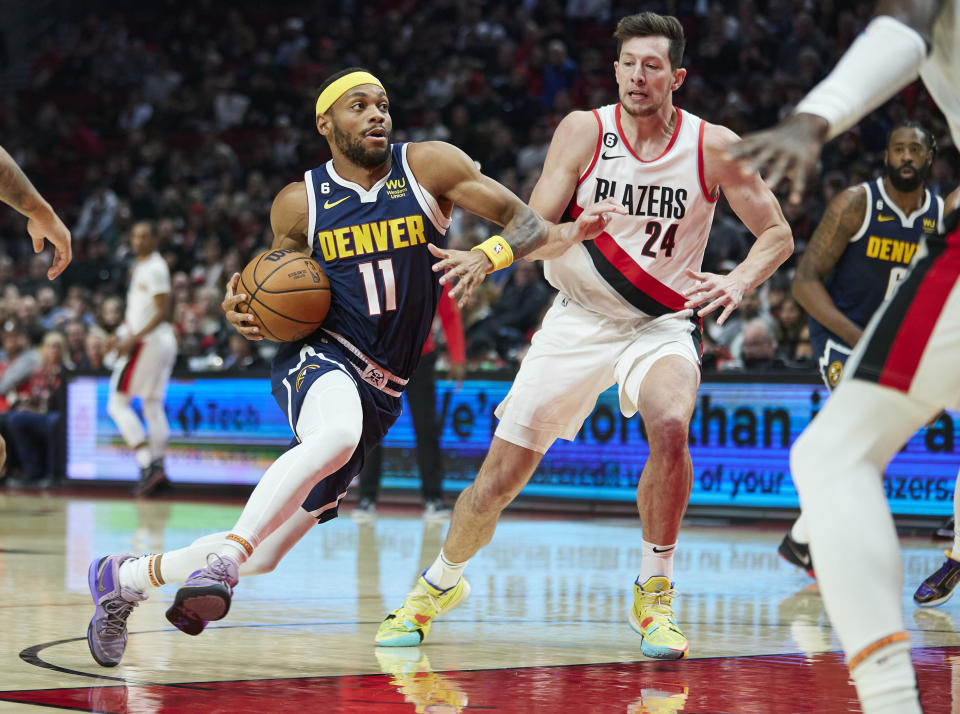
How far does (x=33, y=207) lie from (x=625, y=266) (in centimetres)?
213

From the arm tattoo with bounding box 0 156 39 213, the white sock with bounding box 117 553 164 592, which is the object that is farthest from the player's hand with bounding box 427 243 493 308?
the arm tattoo with bounding box 0 156 39 213

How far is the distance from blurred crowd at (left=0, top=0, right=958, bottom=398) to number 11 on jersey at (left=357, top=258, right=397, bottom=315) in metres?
5.89

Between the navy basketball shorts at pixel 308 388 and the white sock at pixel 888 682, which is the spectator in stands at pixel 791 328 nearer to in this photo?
the navy basketball shorts at pixel 308 388

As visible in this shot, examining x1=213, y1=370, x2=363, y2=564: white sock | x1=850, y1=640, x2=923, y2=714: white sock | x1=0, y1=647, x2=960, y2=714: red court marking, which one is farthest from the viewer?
x1=213, y1=370, x2=363, y2=564: white sock

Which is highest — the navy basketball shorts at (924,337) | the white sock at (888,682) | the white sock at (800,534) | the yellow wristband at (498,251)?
the yellow wristband at (498,251)

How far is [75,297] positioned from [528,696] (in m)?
13.6

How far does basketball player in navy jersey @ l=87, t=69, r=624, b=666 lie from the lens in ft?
14.6

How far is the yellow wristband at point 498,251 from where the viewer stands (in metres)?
4.53

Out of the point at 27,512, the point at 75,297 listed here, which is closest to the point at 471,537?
the point at 27,512

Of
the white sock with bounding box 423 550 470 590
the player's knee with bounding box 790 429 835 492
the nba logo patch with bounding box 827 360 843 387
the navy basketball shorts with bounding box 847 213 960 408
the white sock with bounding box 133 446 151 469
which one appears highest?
the navy basketball shorts with bounding box 847 213 960 408

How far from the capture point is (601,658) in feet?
15.3

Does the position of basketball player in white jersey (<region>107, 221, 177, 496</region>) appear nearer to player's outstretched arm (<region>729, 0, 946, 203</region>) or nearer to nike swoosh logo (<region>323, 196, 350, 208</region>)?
nike swoosh logo (<region>323, 196, 350, 208</region>)

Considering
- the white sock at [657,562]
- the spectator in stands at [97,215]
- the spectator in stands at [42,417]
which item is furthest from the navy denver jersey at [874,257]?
the spectator in stands at [97,215]

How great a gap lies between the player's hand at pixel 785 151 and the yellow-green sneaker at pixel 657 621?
233cm
